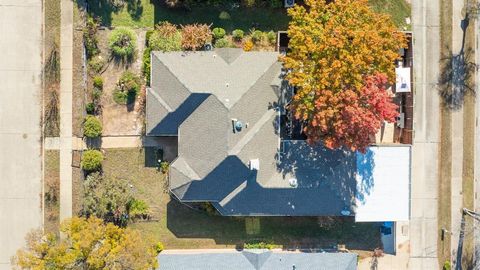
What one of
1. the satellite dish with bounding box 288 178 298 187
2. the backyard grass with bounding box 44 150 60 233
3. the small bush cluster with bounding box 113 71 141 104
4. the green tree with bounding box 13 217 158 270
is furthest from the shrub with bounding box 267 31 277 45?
the backyard grass with bounding box 44 150 60 233

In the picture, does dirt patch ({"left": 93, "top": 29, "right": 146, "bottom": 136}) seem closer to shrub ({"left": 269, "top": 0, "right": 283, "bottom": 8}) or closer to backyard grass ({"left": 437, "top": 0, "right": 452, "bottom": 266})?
shrub ({"left": 269, "top": 0, "right": 283, "bottom": 8})

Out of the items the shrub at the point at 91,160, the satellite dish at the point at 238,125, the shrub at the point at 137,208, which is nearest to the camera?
the satellite dish at the point at 238,125

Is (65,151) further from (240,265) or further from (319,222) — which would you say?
(319,222)

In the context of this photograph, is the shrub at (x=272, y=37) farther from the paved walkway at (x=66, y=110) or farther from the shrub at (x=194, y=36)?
the paved walkway at (x=66, y=110)

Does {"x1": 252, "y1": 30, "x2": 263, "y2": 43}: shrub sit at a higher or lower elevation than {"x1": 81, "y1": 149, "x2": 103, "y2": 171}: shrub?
higher

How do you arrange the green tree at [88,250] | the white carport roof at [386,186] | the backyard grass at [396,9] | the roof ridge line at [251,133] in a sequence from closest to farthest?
the green tree at [88,250], the roof ridge line at [251,133], the white carport roof at [386,186], the backyard grass at [396,9]

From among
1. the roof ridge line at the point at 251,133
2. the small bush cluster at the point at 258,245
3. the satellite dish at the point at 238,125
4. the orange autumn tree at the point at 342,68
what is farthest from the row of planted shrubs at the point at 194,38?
the small bush cluster at the point at 258,245
